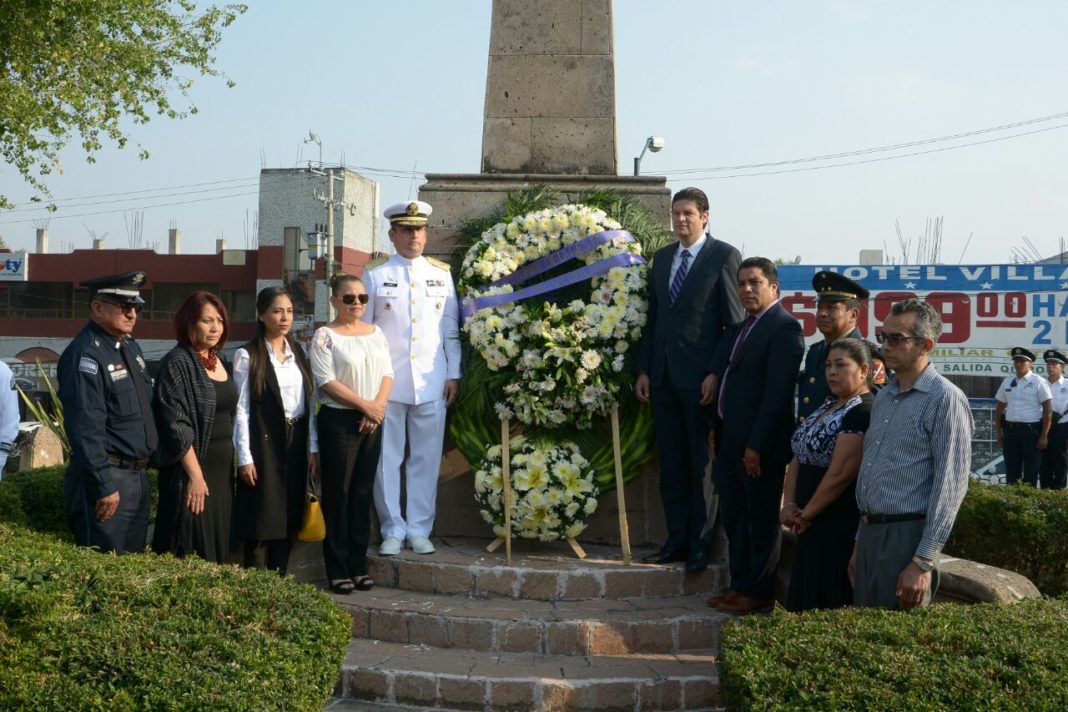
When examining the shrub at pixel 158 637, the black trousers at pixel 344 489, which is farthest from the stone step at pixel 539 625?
the shrub at pixel 158 637

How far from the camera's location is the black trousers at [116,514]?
4629 mm

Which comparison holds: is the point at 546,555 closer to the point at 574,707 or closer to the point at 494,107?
the point at 574,707

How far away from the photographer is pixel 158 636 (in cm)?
331

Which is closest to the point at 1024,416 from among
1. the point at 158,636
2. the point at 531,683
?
the point at 531,683

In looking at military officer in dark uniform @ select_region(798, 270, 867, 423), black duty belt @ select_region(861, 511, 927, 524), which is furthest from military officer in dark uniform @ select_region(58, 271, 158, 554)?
black duty belt @ select_region(861, 511, 927, 524)

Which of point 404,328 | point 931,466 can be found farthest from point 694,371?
point 931,466

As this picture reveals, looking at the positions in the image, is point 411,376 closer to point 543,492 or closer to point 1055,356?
point 543,492

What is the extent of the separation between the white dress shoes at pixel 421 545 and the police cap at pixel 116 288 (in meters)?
2.03

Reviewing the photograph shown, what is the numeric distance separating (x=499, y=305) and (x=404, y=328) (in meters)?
0.60

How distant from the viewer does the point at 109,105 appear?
47.1 ft

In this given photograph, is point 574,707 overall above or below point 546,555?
below

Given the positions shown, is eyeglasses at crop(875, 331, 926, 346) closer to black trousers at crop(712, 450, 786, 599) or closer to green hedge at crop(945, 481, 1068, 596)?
black trousers at crop(712, 450, 786, 599)

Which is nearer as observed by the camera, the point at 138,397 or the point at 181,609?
the point at 181,609

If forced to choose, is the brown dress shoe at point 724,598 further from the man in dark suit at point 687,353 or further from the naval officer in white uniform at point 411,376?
the naval officer in white uniform at point 411,376
